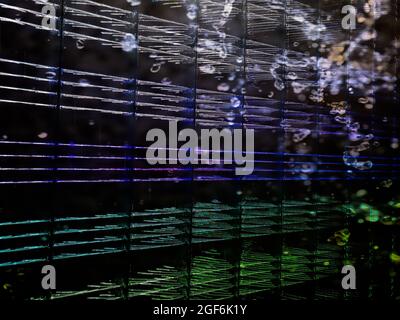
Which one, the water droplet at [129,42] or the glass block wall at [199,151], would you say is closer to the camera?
the glass block wall at [199,151]

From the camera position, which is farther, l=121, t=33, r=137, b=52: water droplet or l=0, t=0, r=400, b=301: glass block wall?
l=121, t=33, r=137, b=52: water droplet

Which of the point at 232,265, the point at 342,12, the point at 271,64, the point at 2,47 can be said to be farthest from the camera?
the point at 342,12

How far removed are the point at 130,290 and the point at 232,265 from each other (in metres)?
0.60

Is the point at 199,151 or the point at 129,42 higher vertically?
the point at 129,42

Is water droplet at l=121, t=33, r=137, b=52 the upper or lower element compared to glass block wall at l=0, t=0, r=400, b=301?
upper

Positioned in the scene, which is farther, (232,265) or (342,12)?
(342,12)

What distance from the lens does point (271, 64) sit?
257cm

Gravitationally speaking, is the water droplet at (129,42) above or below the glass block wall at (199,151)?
above

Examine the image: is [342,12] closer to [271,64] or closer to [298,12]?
[298,12]

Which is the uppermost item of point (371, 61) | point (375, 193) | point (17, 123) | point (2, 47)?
point (371, 61)

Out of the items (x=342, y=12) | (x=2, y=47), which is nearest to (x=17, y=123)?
(x=2, y=47)

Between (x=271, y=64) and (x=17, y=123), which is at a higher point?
(x=271, y=64)

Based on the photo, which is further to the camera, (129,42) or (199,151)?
(199,151)

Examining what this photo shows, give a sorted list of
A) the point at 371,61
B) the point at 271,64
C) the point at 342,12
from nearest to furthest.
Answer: the point at 271,64 → the point at 342,12 → the point at 371,61
